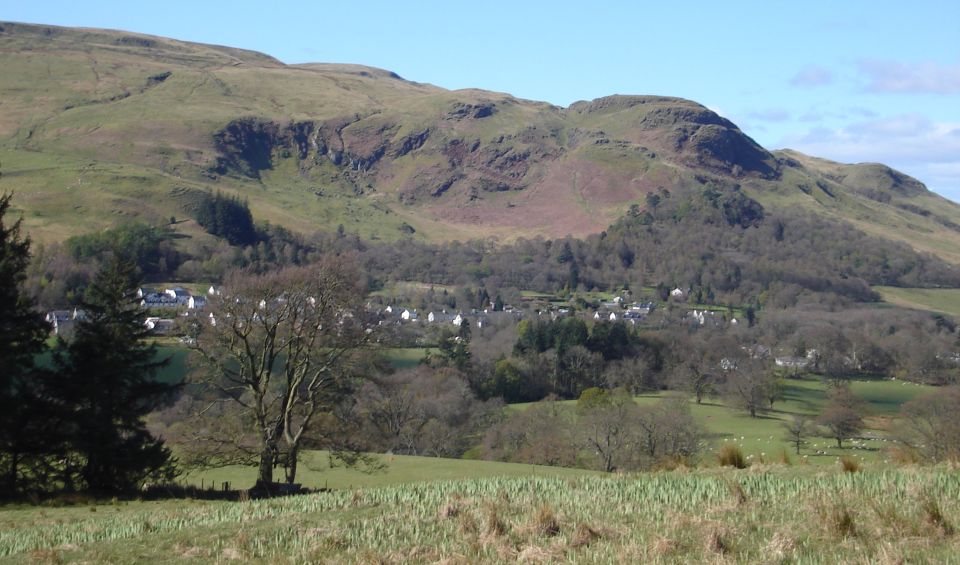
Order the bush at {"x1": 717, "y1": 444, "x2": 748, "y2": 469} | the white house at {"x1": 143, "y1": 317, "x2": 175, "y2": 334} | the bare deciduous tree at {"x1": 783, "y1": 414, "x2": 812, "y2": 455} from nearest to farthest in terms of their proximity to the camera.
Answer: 1. the bush at {"x1": 717, "y1": 444, "x2": 748, "y2": 469}
2. the white house at {"x1": 143, "y1": 317, "x2": 175, "y2": 334}
3. the bare deciduous tree at {"x1": 783, "y1": 414, "x2": 812, "y2": 455}

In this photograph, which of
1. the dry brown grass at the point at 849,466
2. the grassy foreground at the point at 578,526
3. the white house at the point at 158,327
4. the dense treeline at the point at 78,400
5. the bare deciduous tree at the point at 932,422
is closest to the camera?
the grassy foreground at the point at 578,526

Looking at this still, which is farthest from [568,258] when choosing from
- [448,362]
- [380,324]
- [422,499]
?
[422,499]

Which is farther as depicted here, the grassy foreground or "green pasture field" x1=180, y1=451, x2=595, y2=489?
"green pasture field" x1=180, y1=451, x2=595, y2=489

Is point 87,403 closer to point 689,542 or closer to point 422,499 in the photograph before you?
point 422,499

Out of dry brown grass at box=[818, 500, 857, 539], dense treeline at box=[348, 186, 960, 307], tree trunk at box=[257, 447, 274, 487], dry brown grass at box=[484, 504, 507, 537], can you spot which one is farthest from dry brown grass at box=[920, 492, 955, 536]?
dense treeline at box=[348, 186, 960, 307]

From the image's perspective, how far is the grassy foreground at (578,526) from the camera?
1011 cm

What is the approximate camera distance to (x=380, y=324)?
31.3m

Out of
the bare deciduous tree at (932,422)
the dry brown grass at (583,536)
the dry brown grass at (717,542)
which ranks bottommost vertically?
the bare deciduous tree at (932,422)

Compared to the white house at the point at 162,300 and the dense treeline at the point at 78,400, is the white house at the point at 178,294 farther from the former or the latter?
the dense treeline at the point at 78,400

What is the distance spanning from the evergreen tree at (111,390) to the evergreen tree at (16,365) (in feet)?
3.05

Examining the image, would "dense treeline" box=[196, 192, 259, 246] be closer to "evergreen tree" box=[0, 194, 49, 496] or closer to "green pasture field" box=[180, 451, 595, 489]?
"green pasture field" box=[180, 451, 595, 489]

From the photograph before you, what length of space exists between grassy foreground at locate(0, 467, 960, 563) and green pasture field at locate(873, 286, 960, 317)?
16253 centimetres

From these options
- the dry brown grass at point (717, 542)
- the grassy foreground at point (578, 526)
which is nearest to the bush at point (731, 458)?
the grassy foreground at point (578, 526)

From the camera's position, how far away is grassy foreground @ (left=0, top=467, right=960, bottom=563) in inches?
398
